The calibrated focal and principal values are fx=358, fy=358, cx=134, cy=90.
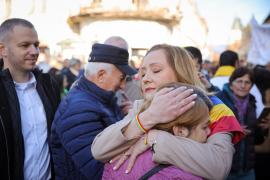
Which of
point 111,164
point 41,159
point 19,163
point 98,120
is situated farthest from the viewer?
point 41,159

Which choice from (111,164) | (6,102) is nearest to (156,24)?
(6,102)

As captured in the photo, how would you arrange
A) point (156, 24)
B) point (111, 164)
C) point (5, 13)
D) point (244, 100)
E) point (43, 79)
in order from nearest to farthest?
point (111, 164)
point (43, 79)
point (244, 100)
point (156, 24)
point (5, 13)

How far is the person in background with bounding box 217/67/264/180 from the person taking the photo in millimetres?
3578

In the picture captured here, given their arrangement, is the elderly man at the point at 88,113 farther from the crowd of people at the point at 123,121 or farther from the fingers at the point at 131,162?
the fingers at the point at 131,162

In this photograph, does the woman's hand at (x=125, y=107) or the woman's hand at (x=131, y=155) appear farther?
the woman's hand at (x=125, y=107)

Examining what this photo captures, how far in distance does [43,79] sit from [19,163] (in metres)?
0.75

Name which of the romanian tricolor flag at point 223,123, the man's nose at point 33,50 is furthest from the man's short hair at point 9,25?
the romanian tricolor flag at point 223,123

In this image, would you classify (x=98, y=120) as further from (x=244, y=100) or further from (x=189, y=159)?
(x=244, y=100)

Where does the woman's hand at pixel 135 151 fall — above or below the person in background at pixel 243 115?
above

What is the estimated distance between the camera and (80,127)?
6.87 ft

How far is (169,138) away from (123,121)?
0.27 metres

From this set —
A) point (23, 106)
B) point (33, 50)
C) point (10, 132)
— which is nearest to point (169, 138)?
point (10, 132)

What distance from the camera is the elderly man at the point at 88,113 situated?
6.81 ft

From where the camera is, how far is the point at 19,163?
2480 millimetres
